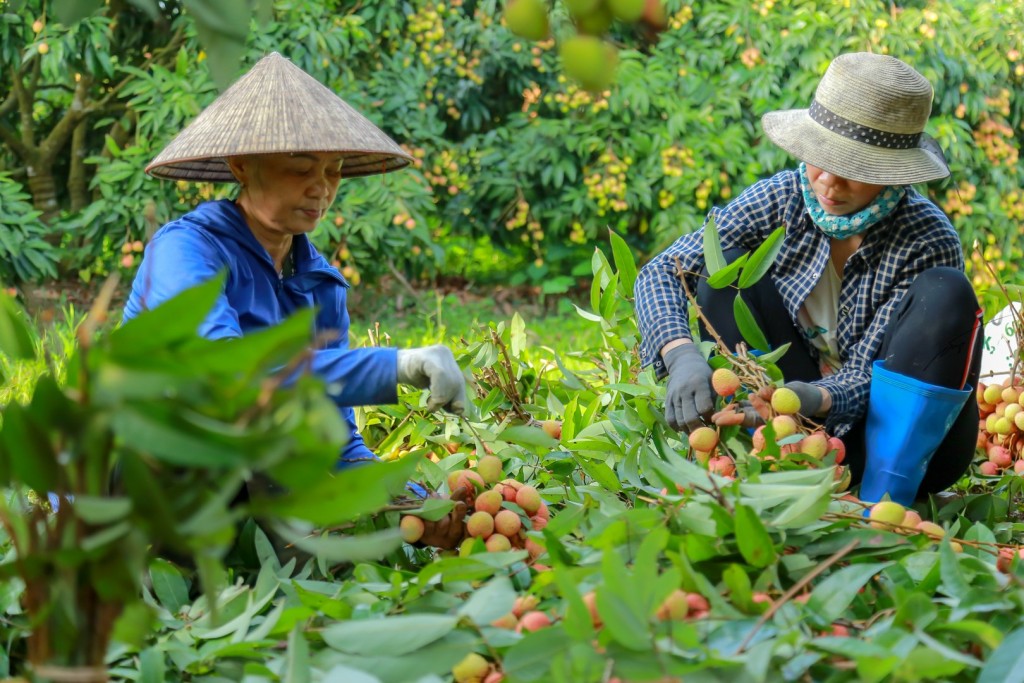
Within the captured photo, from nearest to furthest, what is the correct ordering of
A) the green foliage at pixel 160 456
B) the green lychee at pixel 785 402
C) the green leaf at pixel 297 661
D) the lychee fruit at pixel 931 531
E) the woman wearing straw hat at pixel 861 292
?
the green foliage at pixel 160 456, the green leaf at pixel 297 661, the lychee fruit at pixel 931 531, the green lychee at pixel 785 402, the woman wearing straw hat at pixel 861 292

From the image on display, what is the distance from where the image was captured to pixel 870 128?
71.9 inches

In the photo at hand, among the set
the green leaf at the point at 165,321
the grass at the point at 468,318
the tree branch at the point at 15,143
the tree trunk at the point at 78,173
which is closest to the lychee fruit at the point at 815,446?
the green leaf at the point at 165,321

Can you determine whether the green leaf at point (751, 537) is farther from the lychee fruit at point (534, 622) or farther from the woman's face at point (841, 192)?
the woman's face at point (841, 192)

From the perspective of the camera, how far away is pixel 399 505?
4.80ft

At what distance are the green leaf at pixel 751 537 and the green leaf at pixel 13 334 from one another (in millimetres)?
661

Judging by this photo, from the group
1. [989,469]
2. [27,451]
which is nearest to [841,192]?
[989,469]

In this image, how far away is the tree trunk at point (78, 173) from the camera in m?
4.51

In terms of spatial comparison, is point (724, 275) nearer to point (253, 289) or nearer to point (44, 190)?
point (253, 289)

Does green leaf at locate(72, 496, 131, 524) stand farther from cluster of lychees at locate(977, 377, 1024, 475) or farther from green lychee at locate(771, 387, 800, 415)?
cluster of lychees at locate(977, 377, 1024, 475)

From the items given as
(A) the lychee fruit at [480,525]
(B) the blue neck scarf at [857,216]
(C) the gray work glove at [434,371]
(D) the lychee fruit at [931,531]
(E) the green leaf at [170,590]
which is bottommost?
(E) the green leaf at [170,590]

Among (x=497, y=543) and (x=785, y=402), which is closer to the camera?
(x=497, y=543)

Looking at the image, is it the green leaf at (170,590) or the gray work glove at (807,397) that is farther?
the gray work glove at (807,397)

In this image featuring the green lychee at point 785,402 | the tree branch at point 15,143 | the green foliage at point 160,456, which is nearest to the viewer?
the green foliage at point 160,456

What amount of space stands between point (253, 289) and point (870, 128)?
1.01 meters
